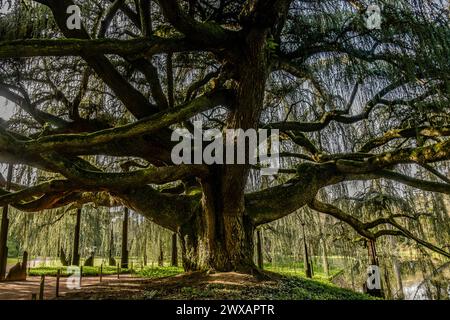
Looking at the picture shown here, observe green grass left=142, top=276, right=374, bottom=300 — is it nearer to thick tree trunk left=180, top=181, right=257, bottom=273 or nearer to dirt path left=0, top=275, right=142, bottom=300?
thick tree trunk left=180, top=181, right=257, bottom=273

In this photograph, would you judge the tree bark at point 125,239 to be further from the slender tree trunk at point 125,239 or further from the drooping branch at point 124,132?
the drooping branch at point 124,132

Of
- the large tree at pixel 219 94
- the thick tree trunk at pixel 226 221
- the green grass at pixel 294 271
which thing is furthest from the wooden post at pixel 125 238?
the thick tree trunk at pixel 226 221

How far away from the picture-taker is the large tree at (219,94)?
3186 millimetres

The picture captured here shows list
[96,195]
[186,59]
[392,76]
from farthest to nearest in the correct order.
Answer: [96,195] < [186,59] < [392,76]

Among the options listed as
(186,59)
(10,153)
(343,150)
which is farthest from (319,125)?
(10,153)

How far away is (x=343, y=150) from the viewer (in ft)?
17.8

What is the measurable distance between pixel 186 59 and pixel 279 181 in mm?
3272

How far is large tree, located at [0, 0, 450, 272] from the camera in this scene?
3.19 metres

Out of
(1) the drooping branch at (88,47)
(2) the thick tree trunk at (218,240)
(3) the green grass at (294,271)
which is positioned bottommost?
(3) the green grass at (294,271)

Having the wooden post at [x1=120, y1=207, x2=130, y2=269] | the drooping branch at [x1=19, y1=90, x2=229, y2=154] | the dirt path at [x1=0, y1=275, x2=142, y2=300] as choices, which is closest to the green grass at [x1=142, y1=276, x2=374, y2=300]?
the drooping branch at [x1=19, y1=90, x2=229, y2=154]

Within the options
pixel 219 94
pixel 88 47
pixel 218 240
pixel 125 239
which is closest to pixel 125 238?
pixel 125 239

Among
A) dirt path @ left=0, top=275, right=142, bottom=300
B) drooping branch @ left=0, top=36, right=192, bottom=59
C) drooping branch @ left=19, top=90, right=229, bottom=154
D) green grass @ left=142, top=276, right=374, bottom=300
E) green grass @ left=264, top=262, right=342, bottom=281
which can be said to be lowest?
green grass @ left=264, top=262, right=342, bottom=281

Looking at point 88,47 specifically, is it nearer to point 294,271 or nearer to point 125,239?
point 125,239
